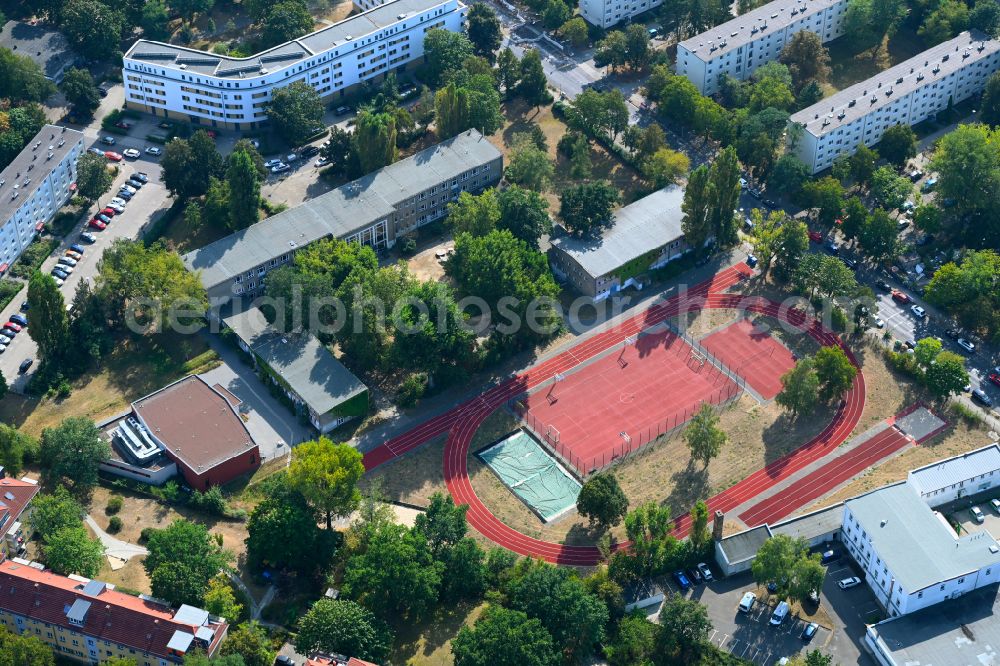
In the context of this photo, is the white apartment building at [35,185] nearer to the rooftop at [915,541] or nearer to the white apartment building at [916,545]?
the white apartment building at [916,545]

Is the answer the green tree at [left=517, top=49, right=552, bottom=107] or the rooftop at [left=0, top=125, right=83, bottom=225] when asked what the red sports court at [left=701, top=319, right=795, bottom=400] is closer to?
the green tree at [left=517, top=49, right=552, bottom=107]

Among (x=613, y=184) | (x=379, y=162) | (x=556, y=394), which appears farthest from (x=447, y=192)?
(x=556, y=394)

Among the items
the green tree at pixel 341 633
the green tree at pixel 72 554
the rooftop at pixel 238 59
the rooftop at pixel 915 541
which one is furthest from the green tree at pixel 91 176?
the rooftop at pixel 915 541

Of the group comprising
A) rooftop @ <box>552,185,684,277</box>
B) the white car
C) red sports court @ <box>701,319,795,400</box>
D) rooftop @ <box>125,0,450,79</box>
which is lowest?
the white car

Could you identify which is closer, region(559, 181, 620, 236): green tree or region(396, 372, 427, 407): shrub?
region(396, 372, 427, 407): shrub

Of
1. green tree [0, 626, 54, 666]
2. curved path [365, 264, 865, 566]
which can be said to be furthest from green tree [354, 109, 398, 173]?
green tree [0, 626, 54, 666]

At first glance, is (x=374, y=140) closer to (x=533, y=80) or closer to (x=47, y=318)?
(x=533, y=80)

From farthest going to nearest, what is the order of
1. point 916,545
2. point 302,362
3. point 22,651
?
1. point 302,362
2. point 916,545
3. point 22,651

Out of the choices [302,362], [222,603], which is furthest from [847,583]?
[302,362]
